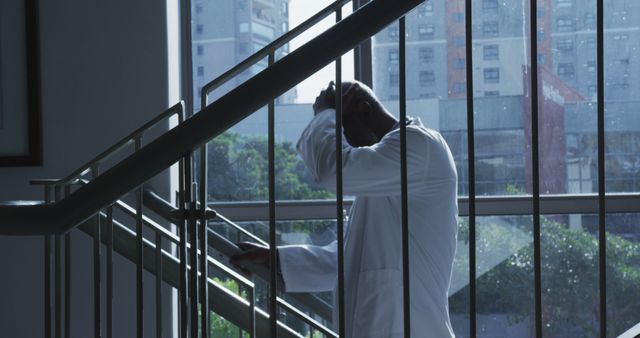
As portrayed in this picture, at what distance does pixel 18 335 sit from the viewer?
3266 mm

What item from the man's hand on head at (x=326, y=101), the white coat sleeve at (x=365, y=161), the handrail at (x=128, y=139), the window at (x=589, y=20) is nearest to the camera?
the handrail at (x=128, y=139)

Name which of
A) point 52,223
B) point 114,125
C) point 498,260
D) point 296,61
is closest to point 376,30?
point 296,61

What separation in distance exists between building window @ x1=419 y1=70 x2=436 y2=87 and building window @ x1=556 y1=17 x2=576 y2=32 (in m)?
0.55

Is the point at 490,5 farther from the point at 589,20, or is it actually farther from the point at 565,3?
the point at 589,20

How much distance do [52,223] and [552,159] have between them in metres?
2.63

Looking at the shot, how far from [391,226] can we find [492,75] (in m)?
1.65

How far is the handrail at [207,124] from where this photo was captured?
128 centimetres

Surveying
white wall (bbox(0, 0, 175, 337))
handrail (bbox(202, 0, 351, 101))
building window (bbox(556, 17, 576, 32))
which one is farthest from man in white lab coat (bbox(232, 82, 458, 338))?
building window (bbox(556, 17, 576, 32))

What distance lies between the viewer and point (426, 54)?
11.8ft

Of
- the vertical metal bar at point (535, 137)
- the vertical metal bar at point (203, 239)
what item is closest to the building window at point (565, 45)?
the vertical metal bar at point (535, 137)

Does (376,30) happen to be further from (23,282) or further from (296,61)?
(23,282)

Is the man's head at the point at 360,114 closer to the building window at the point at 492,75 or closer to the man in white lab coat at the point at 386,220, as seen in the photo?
the man in white lab coat at the point at 386,220

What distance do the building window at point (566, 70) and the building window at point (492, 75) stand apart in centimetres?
25

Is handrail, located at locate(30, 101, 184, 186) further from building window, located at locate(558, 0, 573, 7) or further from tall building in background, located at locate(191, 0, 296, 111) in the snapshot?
building window, located at locate(558, 0, 573, 7)
